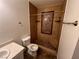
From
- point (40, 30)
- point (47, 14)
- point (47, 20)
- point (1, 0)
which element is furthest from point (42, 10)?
point (1, 0)

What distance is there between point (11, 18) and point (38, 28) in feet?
5.05

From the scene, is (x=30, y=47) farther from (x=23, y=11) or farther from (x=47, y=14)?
(x=47, y=14)

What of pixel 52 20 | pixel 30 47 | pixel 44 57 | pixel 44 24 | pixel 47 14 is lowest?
pixel 44 57

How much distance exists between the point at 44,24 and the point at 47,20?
0.24 metres

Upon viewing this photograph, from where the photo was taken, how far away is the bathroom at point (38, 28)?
3.39ft

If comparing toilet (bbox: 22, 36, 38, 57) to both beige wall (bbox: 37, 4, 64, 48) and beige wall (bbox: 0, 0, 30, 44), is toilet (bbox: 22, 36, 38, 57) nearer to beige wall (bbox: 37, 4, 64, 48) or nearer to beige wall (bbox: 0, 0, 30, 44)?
beige wall (bbox: 0, 0, 30, 44)

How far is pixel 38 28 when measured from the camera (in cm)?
290

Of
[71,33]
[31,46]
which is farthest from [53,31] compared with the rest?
[71,33]

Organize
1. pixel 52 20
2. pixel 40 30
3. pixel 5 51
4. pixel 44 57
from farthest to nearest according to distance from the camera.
→ pixel 40 30 < pixel 52 20 < pixel 44 57 < pixel 5 51

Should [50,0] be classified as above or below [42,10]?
above

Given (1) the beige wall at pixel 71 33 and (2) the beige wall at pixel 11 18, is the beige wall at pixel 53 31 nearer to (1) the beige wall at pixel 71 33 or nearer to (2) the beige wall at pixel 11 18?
(2) the beige wall at pixel 11 18

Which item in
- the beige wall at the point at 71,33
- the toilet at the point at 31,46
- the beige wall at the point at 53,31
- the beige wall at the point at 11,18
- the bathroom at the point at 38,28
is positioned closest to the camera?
the beige wall at the point at 71,33

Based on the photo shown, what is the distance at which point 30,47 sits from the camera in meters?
2.10

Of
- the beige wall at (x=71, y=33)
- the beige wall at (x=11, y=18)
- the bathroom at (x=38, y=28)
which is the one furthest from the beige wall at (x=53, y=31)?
the beige wall at (x=71, y=33)
